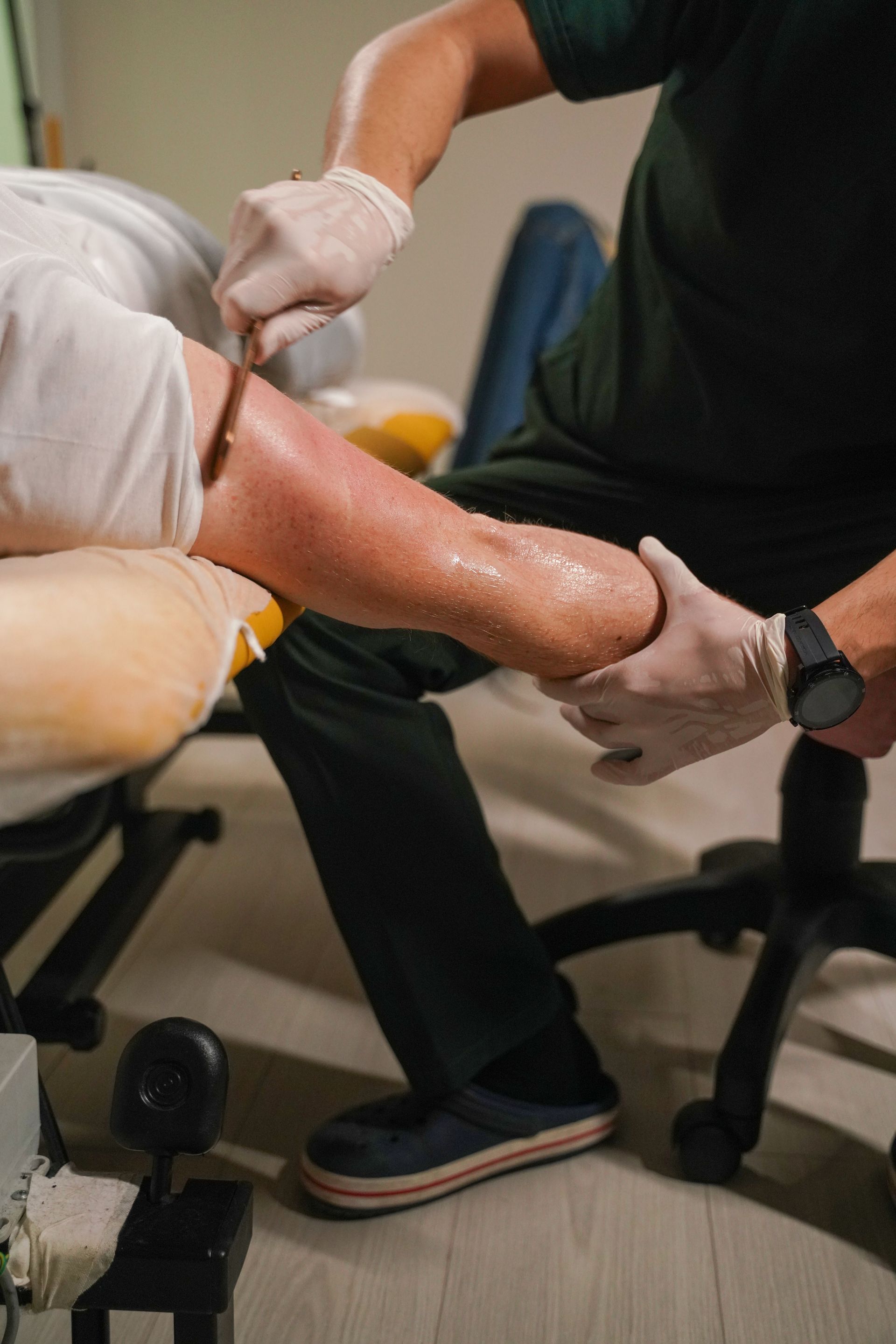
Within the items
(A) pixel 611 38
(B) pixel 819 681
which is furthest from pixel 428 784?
(A) pixel 611 38

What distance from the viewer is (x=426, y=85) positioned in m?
1.02

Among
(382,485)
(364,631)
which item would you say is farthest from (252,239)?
(364,631)

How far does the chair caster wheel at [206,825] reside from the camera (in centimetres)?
159

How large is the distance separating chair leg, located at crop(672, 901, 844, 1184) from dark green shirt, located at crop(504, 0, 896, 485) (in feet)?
1.66

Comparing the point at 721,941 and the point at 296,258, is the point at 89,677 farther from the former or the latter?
the point at 721,941

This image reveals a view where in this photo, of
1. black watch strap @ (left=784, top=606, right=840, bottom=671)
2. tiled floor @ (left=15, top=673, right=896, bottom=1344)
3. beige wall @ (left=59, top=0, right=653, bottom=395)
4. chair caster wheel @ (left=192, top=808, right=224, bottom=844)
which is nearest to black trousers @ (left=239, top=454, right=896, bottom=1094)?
tiled floor @ (left=15, top=673, right=896, bottom=1344)

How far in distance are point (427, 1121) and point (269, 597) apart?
1.89ft

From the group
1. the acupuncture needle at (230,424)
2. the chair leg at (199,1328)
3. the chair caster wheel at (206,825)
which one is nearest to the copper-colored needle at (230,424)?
the acupuncture needle at (230,424)

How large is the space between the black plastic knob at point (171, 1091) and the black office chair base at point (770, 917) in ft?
1.82

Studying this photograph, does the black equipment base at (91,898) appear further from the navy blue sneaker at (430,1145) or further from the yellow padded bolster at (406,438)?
the yellow padded bolster at (406,438)

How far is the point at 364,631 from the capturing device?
1014 millimetres

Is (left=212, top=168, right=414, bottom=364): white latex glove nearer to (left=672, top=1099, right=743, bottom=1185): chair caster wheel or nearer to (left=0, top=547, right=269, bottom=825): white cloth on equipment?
(left=0, top=547, right=269, bottom=825): white cloth on equipment

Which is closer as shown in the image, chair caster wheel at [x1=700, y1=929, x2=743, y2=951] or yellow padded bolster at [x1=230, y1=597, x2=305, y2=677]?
yellow padded bolster at [x1=230, y1=597, x2=305, y2=677]

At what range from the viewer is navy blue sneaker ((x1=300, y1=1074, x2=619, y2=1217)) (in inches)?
38.2
